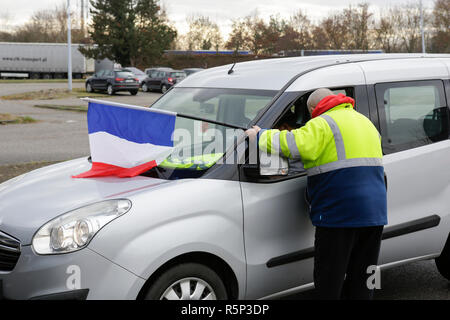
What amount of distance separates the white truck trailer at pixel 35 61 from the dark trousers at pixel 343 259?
55.5 m

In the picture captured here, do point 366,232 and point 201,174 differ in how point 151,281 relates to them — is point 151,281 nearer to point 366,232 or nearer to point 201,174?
point 201,174

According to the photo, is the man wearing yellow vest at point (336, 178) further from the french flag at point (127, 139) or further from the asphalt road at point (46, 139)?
the asphalt road at point (46, 139)

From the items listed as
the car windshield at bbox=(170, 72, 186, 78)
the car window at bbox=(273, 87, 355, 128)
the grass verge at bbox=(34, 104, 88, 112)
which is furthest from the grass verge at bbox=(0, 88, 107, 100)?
the car window at bbox=(273, 87, 355, 128)

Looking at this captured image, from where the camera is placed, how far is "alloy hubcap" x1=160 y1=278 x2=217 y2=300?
9.98ft

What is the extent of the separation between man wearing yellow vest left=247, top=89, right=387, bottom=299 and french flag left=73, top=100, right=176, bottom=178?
2.09 ft

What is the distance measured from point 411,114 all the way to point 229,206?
5.76 ft

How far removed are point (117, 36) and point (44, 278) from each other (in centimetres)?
5306

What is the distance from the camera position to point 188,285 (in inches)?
121

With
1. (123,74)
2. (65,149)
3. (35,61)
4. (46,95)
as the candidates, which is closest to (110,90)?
(123,74)

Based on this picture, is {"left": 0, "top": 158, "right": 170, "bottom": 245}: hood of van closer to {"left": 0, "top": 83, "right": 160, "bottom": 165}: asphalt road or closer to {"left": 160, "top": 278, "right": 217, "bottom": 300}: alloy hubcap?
{"left": 160, "top": 278, "right": 217, "bottom": 300}: alloy hubcap

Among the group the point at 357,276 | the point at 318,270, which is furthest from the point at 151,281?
the point at 357,276

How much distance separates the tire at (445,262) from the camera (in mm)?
4445

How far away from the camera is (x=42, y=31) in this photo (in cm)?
8569

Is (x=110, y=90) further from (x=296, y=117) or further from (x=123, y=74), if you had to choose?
(x=296, y=117)
